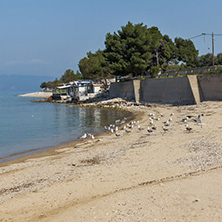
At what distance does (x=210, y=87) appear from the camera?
31125mm

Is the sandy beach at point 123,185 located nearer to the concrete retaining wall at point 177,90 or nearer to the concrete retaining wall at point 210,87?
the concrete retaining wall at point 210,87

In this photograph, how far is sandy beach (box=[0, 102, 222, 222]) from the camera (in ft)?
21.3

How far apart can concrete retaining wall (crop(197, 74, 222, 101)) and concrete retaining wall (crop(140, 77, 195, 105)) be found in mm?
1336

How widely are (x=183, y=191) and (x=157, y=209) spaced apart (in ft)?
3.83

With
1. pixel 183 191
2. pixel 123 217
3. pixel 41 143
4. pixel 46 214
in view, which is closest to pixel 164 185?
pixel 183 191

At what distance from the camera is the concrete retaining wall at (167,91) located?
33969 millimetres

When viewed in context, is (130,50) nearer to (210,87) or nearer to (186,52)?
(210,87)

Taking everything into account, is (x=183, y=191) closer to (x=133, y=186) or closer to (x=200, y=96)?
(x=133, y=186)

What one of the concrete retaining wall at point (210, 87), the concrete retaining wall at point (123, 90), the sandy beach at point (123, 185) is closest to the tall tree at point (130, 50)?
the concrete retaining wall at point (123, 90)

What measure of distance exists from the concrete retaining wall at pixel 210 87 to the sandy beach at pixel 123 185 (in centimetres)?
1766

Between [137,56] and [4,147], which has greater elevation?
[137,56]

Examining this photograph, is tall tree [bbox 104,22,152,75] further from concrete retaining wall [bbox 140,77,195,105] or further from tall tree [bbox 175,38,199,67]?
tall tree [bbox 175,38,199,67]

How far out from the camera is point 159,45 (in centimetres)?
5488

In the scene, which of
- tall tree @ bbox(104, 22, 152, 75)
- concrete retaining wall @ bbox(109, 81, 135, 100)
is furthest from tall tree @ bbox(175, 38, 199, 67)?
concrete retaining wall @ bbox(109, 81, 135, 100)
